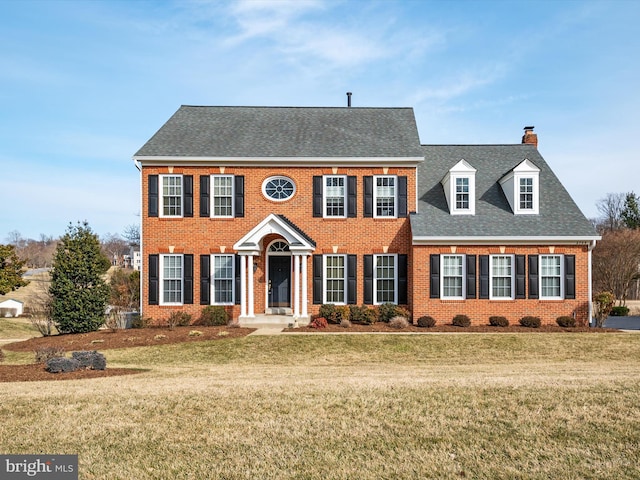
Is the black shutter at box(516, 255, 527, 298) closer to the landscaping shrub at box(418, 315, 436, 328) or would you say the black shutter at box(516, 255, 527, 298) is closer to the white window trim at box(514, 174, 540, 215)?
the white window trim at box(514, 174, 540, 215)

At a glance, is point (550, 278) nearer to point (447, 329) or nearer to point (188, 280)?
point (447, 329)

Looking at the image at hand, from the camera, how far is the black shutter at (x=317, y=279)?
71.7 ft

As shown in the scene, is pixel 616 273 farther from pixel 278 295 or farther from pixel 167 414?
pixel 167 414

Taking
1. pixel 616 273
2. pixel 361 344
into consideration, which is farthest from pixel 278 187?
pixel 616 273

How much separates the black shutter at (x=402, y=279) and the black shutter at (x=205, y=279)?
8.06m

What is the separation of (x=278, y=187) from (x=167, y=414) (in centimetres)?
1539

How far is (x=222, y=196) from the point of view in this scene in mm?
22172

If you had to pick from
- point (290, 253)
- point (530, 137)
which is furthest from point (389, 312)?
point (530, 137)

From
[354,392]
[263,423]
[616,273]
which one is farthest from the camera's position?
[616,273]

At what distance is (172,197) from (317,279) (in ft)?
23.4

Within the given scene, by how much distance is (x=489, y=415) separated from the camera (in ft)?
24.7

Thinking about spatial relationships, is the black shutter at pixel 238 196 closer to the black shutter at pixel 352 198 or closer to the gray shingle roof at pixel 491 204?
the black shutter at pixel 352 198

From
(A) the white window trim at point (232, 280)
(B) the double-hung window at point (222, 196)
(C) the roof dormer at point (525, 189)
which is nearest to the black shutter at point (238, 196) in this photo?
(B) the double-hung window at point (222, 196)


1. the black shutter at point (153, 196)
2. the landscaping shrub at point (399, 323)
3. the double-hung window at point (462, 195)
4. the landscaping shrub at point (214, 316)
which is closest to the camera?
the landscaping shrub at point (399, 323)
